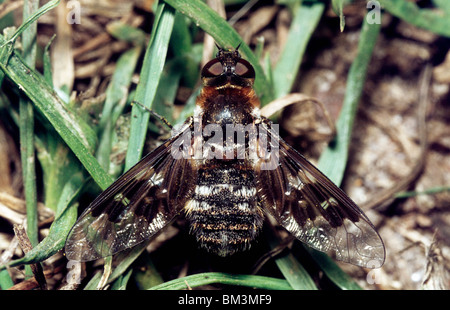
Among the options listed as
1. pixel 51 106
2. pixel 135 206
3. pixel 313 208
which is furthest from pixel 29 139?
pixel 313 208

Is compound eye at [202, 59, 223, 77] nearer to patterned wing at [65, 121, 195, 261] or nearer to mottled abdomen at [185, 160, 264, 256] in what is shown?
patterned wing at [65, 121, 195, 261]

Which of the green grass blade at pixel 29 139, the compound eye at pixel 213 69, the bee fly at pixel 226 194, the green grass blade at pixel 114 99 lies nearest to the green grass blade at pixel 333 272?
the bee fly at pixel 226 194

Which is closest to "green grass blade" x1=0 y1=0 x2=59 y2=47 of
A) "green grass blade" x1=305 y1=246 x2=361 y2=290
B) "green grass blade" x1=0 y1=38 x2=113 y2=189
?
"green grass blade" x1=0 y1=38 x2=113 y2=189

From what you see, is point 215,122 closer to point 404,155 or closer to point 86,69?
point 86,69

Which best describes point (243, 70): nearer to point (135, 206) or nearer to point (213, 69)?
point (213, 69)

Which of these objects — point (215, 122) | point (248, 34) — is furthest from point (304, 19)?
point (215, 122)

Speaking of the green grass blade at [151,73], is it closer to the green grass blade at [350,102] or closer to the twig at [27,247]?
the twig at [27,247]
